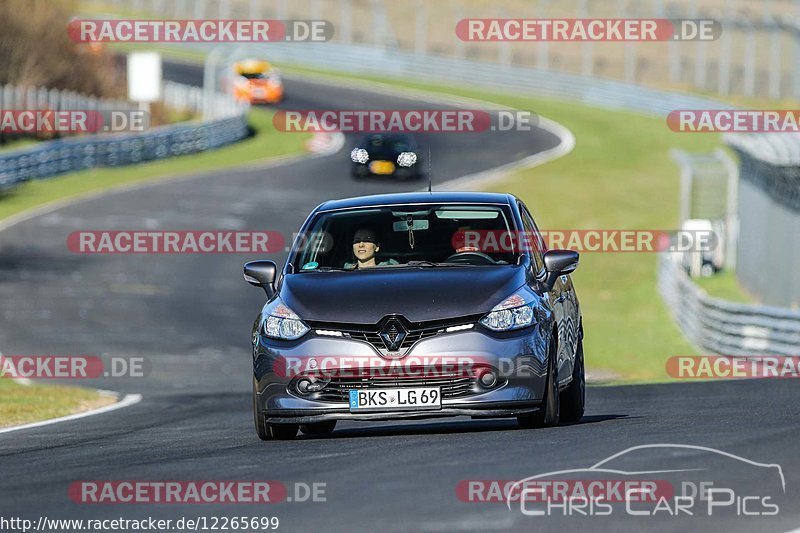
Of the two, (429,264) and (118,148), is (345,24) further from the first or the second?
(429,264)

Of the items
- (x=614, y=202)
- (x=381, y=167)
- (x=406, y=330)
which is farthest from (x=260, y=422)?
(x=614, y=202)

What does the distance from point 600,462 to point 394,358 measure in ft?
6.42

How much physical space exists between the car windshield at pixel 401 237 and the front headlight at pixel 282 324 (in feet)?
2.07

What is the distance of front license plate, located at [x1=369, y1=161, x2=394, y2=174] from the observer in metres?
49.0

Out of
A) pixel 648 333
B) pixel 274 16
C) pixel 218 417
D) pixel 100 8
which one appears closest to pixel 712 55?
pixel 274 16

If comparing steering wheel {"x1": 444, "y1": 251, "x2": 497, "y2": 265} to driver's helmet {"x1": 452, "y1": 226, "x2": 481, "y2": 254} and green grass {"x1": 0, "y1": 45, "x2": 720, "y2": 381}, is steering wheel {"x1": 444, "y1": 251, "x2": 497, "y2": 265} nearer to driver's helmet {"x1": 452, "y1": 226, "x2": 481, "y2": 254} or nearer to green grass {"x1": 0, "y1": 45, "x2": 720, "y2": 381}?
driver's helmet {"x1": 452, "y1": 226, "x2": 481, "y2": 254}

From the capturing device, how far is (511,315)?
425 inches

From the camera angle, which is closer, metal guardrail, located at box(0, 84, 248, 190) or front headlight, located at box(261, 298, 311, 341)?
front headlight, located at box(261, 298, 311, 341)

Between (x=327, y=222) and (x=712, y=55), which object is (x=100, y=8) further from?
(x=327, y=222)

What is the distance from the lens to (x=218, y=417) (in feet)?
49.0

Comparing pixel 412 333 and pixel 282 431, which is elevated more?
pixel 412 333

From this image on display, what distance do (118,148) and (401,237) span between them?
41.5 metres

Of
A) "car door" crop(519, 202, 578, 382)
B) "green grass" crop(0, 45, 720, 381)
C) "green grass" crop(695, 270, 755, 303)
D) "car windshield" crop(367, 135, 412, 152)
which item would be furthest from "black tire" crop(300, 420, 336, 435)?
"car windshield" crop(367, 135, 412, 152)

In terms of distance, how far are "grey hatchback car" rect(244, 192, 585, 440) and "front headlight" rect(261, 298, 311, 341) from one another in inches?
0.4
